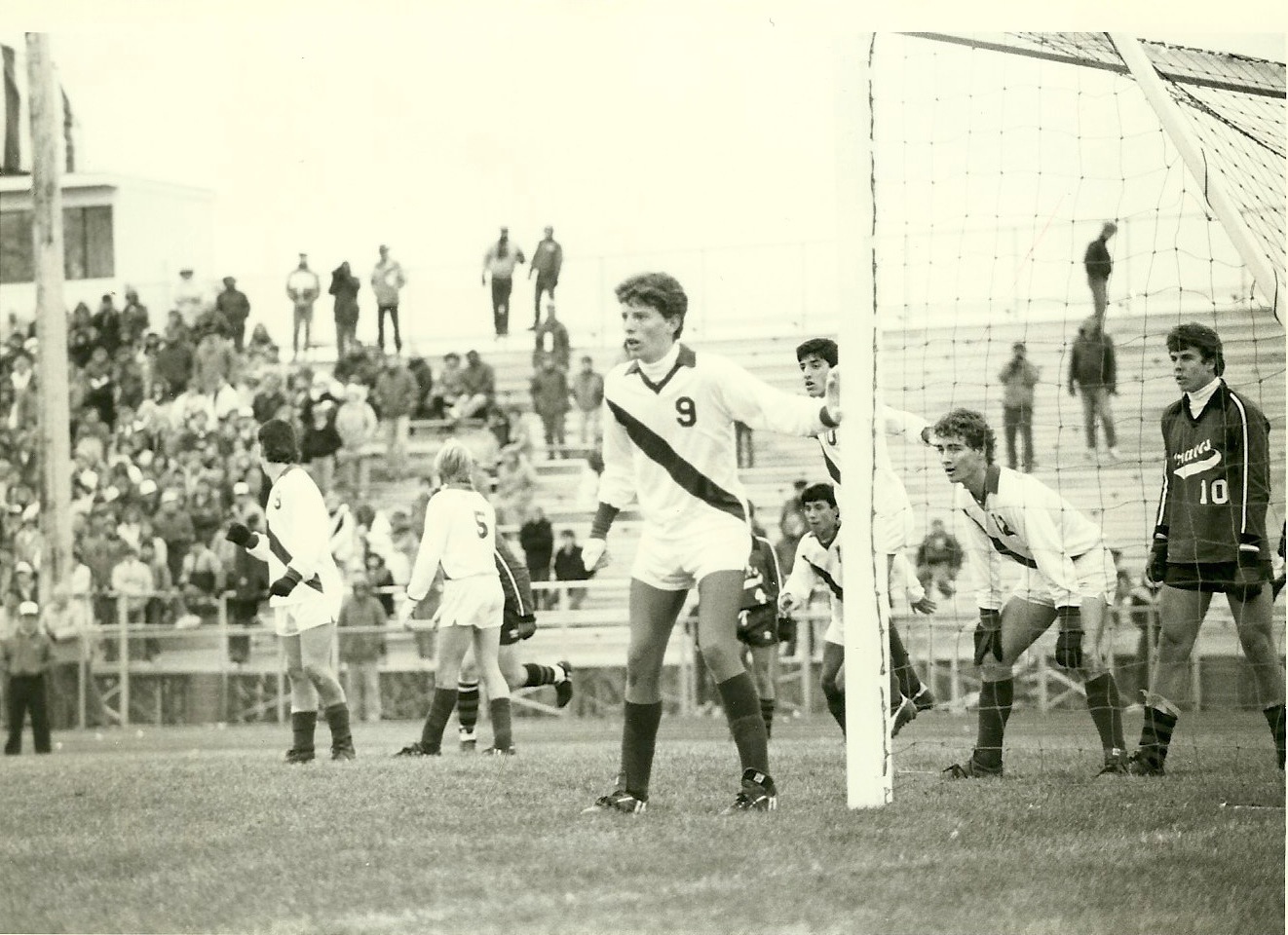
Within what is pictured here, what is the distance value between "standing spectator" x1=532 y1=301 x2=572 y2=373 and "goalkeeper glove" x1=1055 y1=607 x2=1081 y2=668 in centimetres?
734

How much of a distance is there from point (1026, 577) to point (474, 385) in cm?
776

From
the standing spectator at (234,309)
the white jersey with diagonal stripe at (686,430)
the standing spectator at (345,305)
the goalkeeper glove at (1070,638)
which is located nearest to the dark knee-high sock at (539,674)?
the goalkeeper glove at (1070,638)

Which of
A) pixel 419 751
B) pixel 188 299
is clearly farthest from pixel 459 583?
pixel 188 299

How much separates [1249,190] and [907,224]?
1332 millimetres

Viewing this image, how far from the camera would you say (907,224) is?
6777 mm

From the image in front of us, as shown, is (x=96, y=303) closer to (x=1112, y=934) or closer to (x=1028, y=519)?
(x=1028, y=519)

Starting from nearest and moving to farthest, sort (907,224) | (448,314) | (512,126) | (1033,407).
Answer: (907,224), (512,126), (1033,407), (448,314)

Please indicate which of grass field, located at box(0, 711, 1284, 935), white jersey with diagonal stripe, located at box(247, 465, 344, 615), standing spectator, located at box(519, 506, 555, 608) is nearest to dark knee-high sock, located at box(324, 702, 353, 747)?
white jersey with diagonal stripe, located at box(247, 465, 344, 615)

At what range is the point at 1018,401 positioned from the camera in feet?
38.0

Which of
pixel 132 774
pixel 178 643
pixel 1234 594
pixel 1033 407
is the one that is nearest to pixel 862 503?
pixel 1234 594

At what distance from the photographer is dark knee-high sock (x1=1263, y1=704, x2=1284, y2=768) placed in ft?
20.9

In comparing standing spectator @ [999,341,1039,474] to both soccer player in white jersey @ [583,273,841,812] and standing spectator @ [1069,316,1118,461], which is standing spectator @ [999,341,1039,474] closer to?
standing spectator @ [1069,316,1118,461]

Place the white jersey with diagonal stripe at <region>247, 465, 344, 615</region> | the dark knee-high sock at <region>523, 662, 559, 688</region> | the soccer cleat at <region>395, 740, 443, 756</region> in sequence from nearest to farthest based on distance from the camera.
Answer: the white jersey with diagonal stripe at <region>247, 465, 344, 615</region>
the soccer cleat at <region>395, 740, 443, 756</region>
the dark knee-high sock at <region>523, 662, 559, 688</region>

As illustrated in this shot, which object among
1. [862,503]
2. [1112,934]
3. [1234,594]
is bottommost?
[1112,934]
